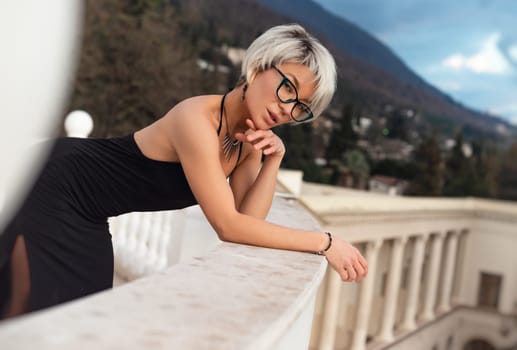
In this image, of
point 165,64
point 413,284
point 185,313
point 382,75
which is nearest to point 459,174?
point 382,75

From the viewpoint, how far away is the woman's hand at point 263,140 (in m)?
1.99

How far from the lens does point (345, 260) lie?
196cm

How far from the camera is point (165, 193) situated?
2061 mm

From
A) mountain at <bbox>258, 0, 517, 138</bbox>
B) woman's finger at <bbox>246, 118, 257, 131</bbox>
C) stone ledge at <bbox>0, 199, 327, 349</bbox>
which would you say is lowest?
stone ledge at <bbox>0, 199, 327, 349</bbox>

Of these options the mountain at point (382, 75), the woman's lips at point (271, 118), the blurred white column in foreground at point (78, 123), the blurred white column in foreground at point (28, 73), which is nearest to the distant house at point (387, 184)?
the mountain at point (382, 75)

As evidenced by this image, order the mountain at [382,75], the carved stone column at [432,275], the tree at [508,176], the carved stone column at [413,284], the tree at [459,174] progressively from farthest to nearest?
the mountain at [382,75]
the tree at [508,176]
the tree at [459,174]
the carved stone column at [432,275]
the carved stone column at [413,284]

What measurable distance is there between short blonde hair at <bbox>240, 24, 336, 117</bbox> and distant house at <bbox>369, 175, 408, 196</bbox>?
5122 centimetres

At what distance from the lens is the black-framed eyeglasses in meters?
1.85

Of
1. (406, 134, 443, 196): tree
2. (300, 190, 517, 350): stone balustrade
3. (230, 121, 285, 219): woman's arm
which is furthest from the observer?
(406, 134, 443, 196): tree

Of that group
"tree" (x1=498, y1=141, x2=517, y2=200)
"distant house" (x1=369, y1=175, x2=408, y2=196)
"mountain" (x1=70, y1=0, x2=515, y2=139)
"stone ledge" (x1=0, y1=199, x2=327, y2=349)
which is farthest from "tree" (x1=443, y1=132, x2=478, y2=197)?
"stone ledge" (x1=0, y1=199, x2=327, y2=349)

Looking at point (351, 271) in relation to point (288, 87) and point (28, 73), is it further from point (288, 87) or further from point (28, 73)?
point (28, 73)

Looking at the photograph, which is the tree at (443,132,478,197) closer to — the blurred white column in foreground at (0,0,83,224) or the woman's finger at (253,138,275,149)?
the woman's finger at (253,138,275,149)

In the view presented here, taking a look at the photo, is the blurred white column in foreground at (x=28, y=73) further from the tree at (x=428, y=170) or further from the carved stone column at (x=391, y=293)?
the tree at (x=428, y=170)

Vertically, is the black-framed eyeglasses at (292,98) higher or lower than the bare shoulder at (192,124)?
higher
